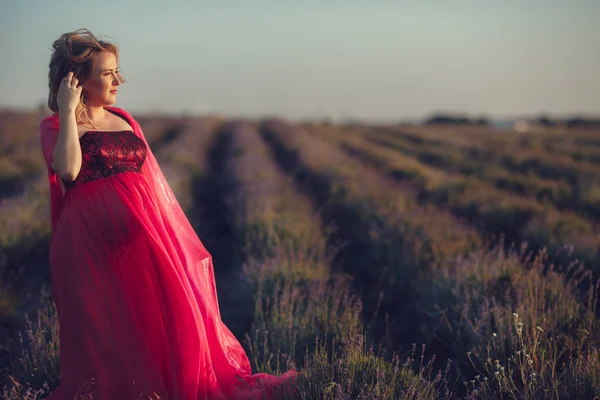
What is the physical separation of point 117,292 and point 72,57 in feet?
3.97

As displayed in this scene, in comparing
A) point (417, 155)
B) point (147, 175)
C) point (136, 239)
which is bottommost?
point (417, 155)

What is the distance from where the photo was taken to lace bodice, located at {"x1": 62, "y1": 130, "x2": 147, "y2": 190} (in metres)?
3.02

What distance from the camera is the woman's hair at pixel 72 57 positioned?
2.98m

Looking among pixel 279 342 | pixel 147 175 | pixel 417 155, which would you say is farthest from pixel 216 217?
pixel 417 155

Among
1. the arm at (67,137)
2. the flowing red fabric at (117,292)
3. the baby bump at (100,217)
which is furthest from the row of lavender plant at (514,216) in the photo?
the arm at (67,137)

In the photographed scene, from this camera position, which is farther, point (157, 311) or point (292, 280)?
point (292, 280)

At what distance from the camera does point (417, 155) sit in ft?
73.8

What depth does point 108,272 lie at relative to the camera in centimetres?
302

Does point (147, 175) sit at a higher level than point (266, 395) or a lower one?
higher

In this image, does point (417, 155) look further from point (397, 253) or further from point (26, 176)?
point (397, 253)

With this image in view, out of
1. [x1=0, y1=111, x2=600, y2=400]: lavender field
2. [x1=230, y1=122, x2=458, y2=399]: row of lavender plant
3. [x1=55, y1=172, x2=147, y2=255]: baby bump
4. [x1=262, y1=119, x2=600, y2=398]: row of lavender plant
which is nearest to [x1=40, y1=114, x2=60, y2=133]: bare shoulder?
[x1=55, y1=172, x2=147, y2=255]: baby bump

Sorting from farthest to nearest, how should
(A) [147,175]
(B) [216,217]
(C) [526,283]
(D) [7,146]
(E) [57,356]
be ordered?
(D) [7,146] < (B) [216,217] < (C) [526,283] < (E) [57,356] < (A) [147,175]

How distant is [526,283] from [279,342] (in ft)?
6.89

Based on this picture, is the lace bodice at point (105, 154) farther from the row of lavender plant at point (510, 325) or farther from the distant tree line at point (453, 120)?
the distant tree line at point (453, 120)
